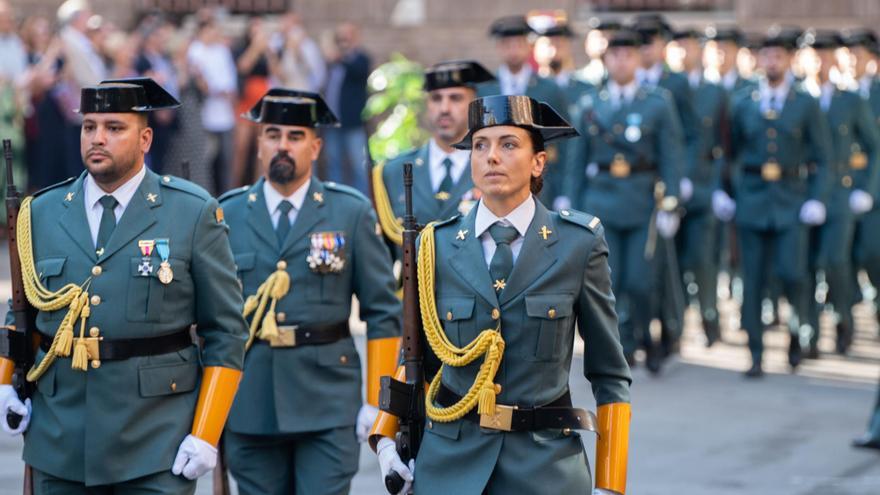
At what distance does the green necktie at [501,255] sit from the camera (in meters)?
5.16

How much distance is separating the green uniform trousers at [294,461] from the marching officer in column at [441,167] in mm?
1428

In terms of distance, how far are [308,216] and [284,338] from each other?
0.52 m

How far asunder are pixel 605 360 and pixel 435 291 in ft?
1.85

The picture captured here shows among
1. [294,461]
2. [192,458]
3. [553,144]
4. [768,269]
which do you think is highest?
[553,144]

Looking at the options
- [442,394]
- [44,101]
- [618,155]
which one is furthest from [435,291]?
[44,101]

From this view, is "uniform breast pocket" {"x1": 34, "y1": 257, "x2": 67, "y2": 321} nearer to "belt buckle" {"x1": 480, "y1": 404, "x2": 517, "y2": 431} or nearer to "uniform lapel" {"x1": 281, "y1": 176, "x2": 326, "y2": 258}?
"uniform lapel" {"x1": 281, "y1": 176, "x2": 326, "y2": 258}

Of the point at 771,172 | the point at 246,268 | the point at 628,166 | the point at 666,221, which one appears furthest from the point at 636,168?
the point at 246,268

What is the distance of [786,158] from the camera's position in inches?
501

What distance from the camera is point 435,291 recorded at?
526cm

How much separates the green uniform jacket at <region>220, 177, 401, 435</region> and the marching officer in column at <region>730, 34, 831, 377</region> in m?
5.99

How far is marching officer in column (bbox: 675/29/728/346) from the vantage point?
1348cm

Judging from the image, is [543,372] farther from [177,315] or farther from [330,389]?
[330,389]

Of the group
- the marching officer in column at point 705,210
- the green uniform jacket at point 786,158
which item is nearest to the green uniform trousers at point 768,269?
the green uniform jacket at point 786,158

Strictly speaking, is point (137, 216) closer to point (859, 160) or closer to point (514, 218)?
point (514, 218)
